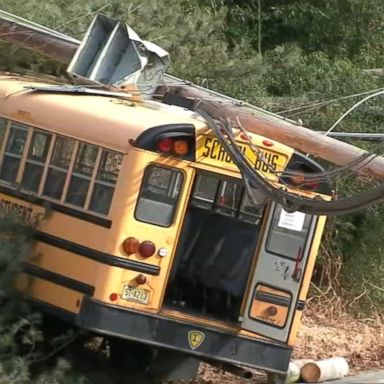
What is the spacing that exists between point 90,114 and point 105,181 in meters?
0.66

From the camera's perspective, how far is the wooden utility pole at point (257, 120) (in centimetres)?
917

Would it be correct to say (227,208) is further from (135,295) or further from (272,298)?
(135,295)

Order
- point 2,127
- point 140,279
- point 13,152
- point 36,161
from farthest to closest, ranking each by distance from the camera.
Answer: point 2,127 → point 13,152 → point 36,161 → point 140,279

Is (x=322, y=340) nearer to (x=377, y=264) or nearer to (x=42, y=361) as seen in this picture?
(x=377, y=264)

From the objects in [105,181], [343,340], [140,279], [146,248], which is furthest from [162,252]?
[343,340]

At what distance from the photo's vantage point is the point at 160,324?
353 inches

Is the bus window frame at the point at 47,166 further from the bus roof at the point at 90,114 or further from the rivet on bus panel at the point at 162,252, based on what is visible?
the rivet on bus panel at the point at 162,252

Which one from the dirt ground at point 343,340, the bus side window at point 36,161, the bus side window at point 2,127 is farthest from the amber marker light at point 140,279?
the dirt ground at point 343,340

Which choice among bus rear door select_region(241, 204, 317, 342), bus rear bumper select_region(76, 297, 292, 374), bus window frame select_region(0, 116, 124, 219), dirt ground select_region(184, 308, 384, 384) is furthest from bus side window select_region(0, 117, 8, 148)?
dirt ground select_region(184, 308, 384, 384)

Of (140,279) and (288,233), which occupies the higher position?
(288,233)

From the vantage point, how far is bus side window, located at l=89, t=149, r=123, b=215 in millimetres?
8875

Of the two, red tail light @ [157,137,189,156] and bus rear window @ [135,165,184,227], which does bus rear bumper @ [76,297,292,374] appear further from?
red tail light @ [157,137,189,156]


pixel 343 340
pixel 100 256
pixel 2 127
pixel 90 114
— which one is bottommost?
pixel 343 340

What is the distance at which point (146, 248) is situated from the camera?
8859 mm
